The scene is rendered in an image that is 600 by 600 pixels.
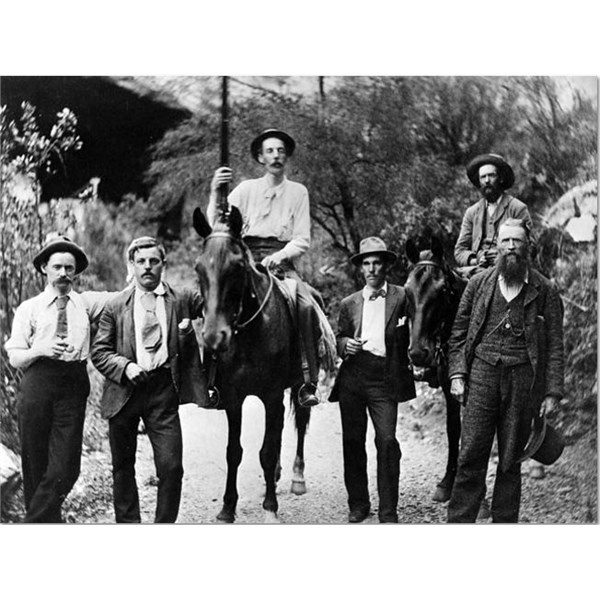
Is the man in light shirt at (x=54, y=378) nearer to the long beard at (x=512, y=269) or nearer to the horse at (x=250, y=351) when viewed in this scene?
the horse at (x=250, y=351)

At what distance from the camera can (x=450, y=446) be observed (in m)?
8.87

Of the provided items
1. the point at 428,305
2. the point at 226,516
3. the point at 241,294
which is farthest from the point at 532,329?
the point at 226,516

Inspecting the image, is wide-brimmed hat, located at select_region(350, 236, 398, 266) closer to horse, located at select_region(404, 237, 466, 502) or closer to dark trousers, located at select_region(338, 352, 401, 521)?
horse, located at select_region(404, 237, 466, 502)

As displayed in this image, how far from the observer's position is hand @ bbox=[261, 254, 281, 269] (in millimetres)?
8758

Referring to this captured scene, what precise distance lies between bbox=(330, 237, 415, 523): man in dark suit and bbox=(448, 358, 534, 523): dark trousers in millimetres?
494

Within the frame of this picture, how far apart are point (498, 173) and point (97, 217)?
325cm

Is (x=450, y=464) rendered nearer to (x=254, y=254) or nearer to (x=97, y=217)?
(x=254, y=254)

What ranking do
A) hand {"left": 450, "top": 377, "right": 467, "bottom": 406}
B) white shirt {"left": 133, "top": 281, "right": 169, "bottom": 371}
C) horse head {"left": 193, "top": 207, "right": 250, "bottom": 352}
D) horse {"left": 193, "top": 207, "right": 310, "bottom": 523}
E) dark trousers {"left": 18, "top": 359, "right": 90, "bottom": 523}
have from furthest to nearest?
dark trousers {"left": 18, "top": 359, "right": 90, "bottom": 523}, white shirt {"left": 133, "top": 281, "right": 169, "bottom": 371}, hand {"left": 450, "top": 377, "right": 467, "bottom": 406}, horse {"left": 193, "top": 207, "right": 310, "bottom": 523}, horse head {"left": 193, "top": 207, "right": 250, "bottom": 352}

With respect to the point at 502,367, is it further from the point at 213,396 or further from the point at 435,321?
the point at 213,396

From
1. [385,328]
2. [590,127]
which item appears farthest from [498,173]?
[385,328]

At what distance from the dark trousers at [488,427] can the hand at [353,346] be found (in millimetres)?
905

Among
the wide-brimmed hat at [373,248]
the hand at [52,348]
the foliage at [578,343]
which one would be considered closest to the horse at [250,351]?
the wide-brimmed hat at [373,248]

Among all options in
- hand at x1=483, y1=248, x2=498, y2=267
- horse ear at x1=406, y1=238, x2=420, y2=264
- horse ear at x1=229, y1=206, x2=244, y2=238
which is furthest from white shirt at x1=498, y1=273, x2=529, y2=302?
horse ear at x1=229, y1=206, x2=244, y2=238

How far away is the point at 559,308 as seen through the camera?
8.84 meters
